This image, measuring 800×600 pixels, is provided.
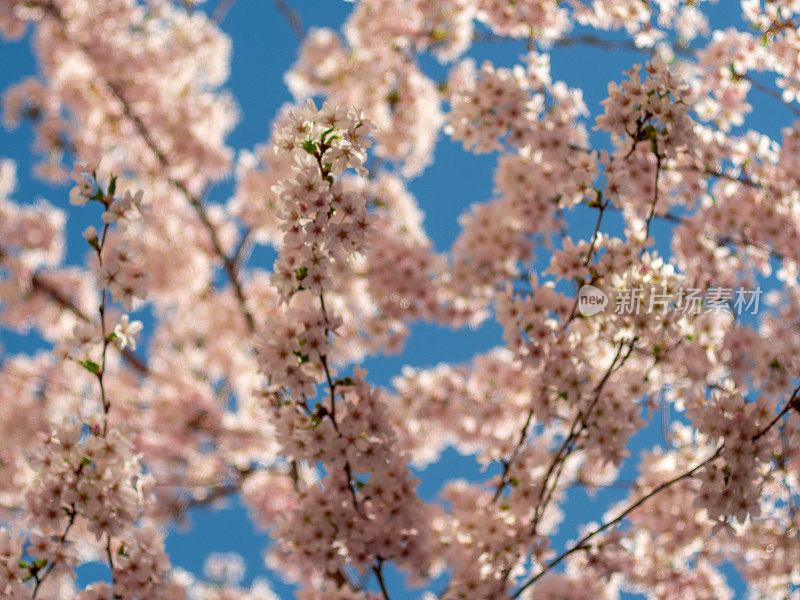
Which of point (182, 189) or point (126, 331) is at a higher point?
point (182, 189)

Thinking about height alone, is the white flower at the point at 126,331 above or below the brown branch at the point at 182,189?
below

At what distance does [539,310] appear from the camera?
138 inches

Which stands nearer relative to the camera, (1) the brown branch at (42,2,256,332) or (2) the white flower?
(2) the white flower

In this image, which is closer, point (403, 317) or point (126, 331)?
point (126, 331)

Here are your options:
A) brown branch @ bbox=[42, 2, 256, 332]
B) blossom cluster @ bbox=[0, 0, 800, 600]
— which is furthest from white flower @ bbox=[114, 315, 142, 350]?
brown branch @ bbox=[42, 2, 256, 332]

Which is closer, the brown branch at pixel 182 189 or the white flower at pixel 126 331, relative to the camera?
the white flower at pixel 126 331

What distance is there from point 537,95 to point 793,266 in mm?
2333

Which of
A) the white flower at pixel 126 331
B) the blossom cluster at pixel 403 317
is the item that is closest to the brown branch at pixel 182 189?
the blossom cluster at pixel 403 317

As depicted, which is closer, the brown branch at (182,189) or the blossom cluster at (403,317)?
the blossom cluster at (403,317)

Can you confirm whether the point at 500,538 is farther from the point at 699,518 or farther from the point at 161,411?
the point at 161,411

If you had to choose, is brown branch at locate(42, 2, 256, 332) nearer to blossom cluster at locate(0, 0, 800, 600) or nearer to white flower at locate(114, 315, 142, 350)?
blossom cluster at locate(0, 0, 800, 600)

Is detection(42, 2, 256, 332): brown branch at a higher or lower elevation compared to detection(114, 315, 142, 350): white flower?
higher

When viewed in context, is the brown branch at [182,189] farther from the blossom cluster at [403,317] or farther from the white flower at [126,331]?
the white flower at [126,331]

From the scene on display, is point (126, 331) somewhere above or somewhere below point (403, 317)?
below
